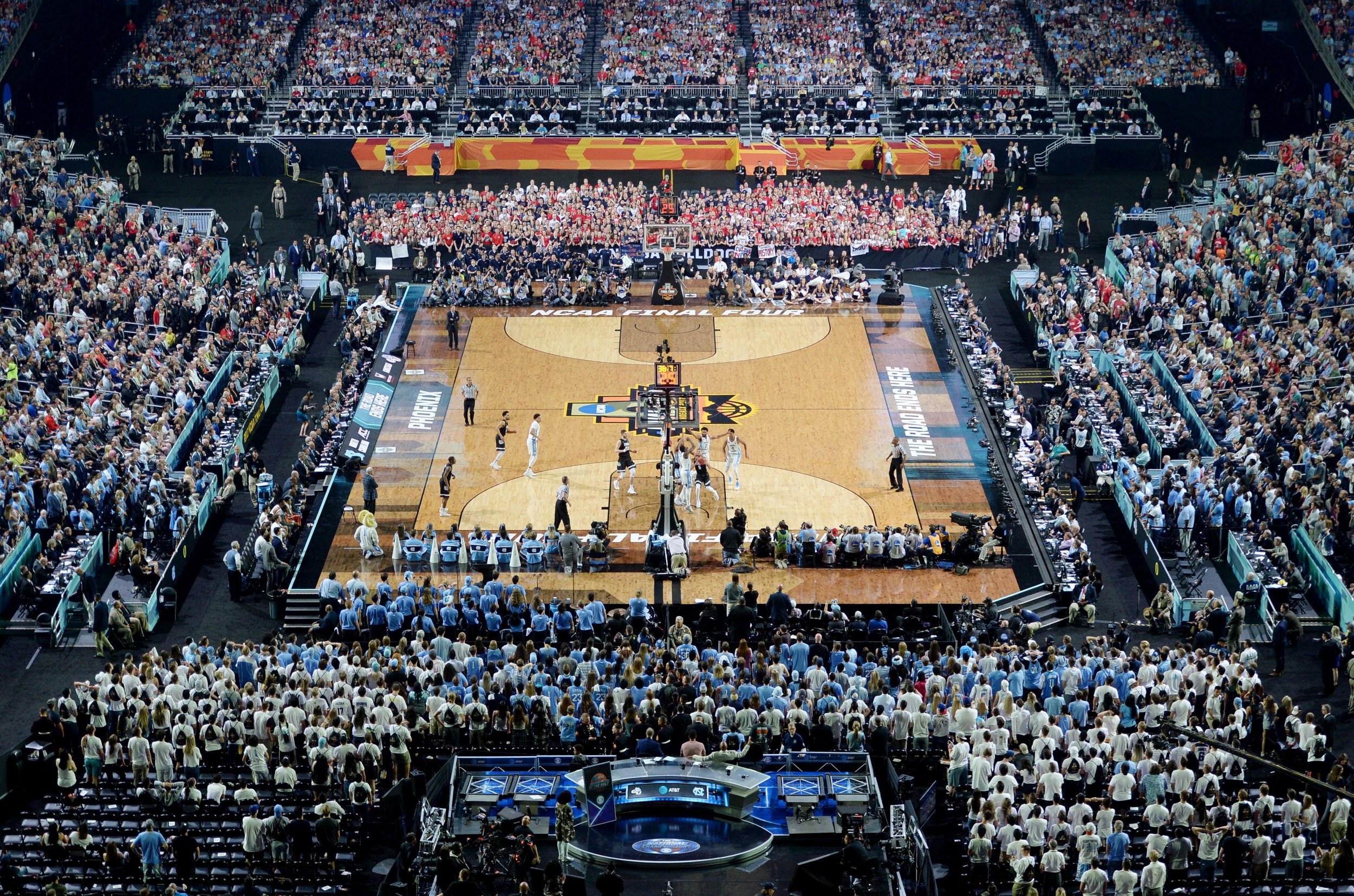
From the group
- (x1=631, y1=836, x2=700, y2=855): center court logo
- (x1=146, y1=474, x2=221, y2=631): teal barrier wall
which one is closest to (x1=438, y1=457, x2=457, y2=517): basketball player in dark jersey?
(x1=146, y1=474, x2=221, y2=631): teal barrier wall

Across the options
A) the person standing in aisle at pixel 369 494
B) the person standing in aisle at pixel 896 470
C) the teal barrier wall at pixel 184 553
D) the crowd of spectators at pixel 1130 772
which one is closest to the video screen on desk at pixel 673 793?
the crowd of spectators at pixel 1130 772

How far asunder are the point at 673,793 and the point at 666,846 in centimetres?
112

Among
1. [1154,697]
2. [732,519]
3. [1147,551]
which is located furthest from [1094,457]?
[1154,697]

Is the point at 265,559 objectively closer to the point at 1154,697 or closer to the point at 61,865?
the point at 61,865

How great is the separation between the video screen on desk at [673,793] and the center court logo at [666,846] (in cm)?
74

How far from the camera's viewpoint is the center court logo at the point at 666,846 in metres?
30.6

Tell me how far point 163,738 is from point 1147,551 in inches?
950

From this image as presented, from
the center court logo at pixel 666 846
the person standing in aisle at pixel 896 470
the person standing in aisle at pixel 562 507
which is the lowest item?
the center court logo at pixel 666 846

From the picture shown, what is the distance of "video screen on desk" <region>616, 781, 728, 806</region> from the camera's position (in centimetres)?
3150

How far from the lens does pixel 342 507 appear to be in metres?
48.5

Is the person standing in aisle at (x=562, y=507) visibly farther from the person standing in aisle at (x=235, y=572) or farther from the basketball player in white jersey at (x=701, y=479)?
the person standing in aisle at (x=235, y=572)

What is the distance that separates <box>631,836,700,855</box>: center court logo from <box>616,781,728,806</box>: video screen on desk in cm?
74

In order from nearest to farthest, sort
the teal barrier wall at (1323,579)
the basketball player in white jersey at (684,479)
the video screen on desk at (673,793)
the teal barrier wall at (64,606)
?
the video screen on desk at (673,793) < the teal barrier wall at (1323,579) < the teal barrier wall at (64,606) < the basketball player in white jersey at (684,479)

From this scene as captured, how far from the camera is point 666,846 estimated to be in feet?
101
